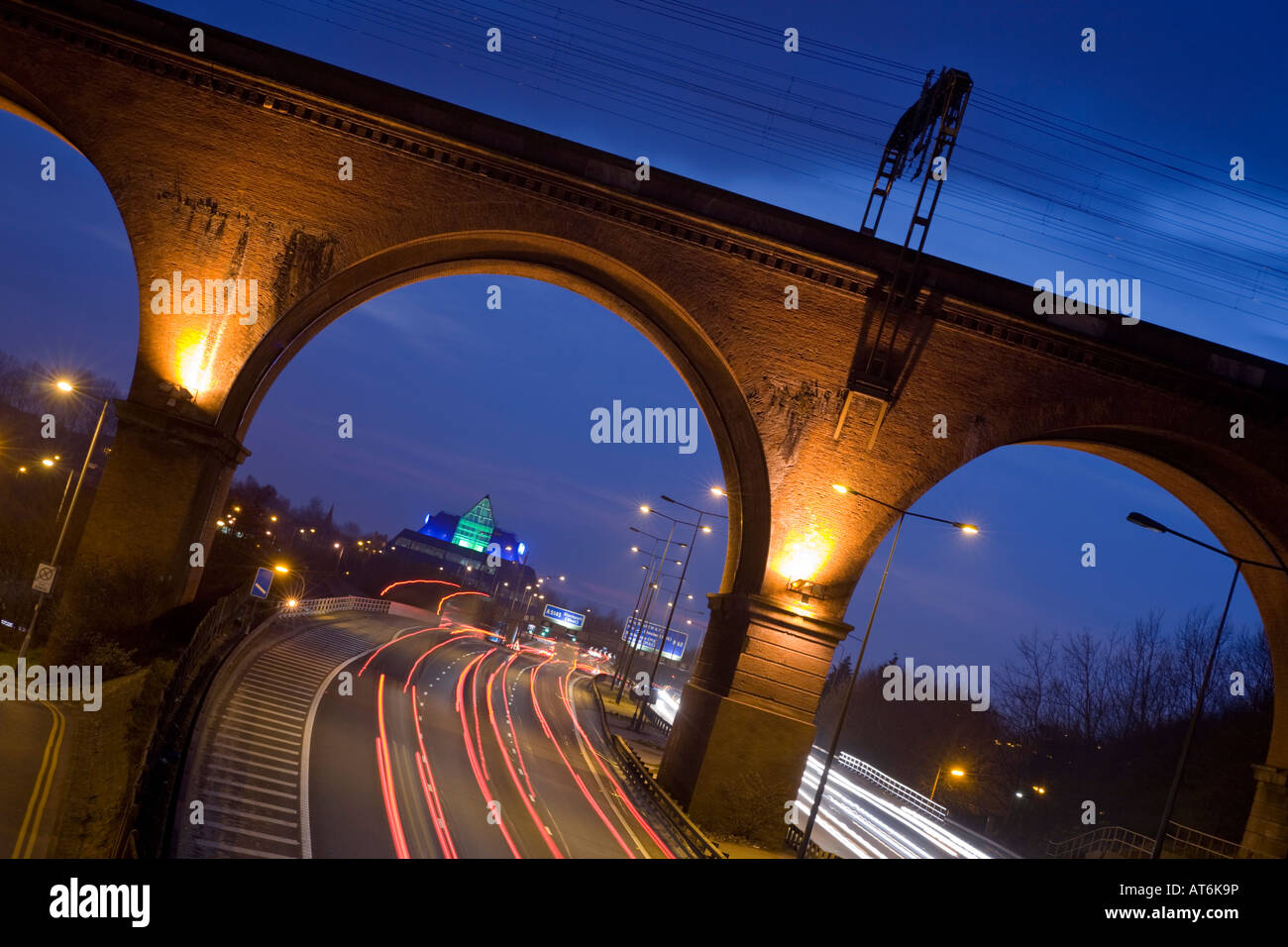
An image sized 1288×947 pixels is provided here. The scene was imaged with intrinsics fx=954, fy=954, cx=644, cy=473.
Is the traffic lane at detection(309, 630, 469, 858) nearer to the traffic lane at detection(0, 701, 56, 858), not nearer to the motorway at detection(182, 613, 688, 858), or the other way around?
the motorway at detection(182, 613, 688, 858)

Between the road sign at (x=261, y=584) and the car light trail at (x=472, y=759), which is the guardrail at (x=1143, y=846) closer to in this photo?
the car light trail at (x=472, y=759)

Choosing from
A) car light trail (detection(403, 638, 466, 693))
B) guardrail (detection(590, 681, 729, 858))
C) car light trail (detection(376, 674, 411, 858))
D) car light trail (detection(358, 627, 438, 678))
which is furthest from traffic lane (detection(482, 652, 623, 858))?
car light trail (detection(358, 627, 438, 678))

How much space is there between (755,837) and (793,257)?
1152 centimetres

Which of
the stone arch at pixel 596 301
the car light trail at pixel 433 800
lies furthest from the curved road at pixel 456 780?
the stone arch at pixel 596 301

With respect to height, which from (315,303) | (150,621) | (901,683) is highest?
(315,303)

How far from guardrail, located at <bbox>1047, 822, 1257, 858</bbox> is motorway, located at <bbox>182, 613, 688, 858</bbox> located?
14.8 metres

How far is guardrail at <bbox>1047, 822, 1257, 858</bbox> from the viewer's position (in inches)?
1062

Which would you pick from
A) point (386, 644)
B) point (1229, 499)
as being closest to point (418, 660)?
point (386, 644)

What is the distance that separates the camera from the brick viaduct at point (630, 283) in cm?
1827

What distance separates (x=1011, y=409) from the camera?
19484 millimetres

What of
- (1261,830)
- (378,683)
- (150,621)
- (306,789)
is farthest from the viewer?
(378,683)

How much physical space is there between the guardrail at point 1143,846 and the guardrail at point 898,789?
4537 mm
